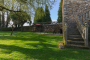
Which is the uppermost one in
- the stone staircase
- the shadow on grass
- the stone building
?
the stone building

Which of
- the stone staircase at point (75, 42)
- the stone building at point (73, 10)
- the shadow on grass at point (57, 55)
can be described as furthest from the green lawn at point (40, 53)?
the stone building at point (73, 10)

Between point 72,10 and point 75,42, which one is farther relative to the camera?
point 72,10

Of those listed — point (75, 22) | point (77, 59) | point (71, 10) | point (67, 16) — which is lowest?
point (77, 59)

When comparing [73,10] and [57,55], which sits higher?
[73,10]

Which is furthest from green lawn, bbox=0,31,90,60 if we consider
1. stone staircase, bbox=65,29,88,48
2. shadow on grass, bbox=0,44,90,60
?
stone staircase, bbox=65,29,88,48

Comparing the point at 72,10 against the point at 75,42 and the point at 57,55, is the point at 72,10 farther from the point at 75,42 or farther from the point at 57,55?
the point at 57,55

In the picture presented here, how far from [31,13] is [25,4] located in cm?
132

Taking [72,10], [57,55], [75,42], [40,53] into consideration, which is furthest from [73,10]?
[40,53]

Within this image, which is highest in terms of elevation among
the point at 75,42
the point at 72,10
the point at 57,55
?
the point at 72,10

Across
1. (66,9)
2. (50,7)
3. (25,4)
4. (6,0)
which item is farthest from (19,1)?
(66,9)

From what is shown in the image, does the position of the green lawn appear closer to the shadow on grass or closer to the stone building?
the shadow on grass

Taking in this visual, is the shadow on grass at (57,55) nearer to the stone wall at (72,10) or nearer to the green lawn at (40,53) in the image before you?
the green lawn at (40,53)

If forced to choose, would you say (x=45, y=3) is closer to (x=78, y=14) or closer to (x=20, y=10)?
(x=20, y=10)

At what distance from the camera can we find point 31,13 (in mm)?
9773
